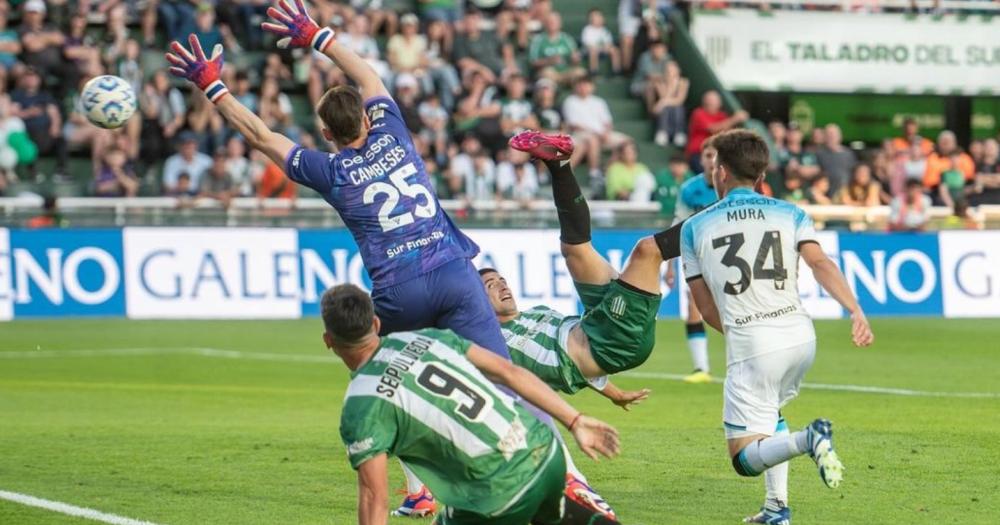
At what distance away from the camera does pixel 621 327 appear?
369 inches

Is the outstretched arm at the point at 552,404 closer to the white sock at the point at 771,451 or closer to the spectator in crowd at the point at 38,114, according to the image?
the white sock at the point at 771,451

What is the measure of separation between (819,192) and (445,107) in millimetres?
6351

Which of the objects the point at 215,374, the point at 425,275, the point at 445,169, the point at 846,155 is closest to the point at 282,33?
the point at 425,275

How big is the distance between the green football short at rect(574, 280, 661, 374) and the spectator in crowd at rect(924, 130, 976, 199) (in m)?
21.6

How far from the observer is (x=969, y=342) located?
69.0ft

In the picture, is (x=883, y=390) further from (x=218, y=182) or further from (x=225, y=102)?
(x=218, y=182)

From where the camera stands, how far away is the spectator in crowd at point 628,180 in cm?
2716

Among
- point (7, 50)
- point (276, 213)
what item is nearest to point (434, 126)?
point (276, 213)

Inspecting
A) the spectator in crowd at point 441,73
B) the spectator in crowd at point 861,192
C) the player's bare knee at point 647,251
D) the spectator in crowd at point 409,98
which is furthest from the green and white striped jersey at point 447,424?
the spectator in crowd at point 861,192

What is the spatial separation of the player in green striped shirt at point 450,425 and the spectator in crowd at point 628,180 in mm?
20581

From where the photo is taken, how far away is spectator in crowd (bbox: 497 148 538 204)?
2672 cm

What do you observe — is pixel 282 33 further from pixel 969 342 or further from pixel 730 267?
pixel 969 342

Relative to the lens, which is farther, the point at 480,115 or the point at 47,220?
the point at 480,115

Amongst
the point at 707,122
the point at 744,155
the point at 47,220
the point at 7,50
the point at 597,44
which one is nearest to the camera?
the point at 744,155
